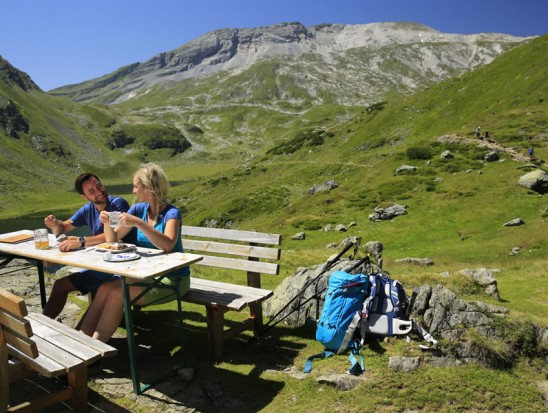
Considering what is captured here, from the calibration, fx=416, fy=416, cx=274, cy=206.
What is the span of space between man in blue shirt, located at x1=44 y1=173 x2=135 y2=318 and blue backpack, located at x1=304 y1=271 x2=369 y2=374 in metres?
4.16

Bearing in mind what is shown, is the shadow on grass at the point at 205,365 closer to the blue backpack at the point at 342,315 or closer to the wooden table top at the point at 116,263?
the blue backpack at the point at 342,315

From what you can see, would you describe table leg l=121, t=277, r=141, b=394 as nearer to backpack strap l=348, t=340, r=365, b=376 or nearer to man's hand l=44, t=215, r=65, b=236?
man's hand l=44, t=215, r=65, b=236

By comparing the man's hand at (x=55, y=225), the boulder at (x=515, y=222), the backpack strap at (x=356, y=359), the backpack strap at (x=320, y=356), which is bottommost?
the boulder at (x=515, y=222)

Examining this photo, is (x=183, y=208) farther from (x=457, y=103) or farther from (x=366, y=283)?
(x=366, y=283)

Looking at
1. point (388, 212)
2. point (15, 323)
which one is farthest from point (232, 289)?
point (388, 212)

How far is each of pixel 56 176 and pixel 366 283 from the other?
18600 centimetres

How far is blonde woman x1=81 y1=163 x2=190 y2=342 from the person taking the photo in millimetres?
7117

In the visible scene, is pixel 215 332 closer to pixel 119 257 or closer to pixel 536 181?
pixel 119 257

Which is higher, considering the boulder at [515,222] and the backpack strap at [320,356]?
the backpack strap at [320,356]

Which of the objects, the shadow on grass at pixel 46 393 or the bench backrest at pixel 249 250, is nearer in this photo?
the shadow on grass at pixel 46 393

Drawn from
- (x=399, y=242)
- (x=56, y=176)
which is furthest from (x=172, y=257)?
(x=56, y=176)

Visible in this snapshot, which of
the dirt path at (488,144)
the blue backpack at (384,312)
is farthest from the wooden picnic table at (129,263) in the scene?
the dirt path at (488,144)

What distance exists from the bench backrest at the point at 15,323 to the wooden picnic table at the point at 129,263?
5.46 ft

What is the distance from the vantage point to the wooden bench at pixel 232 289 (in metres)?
8.08
